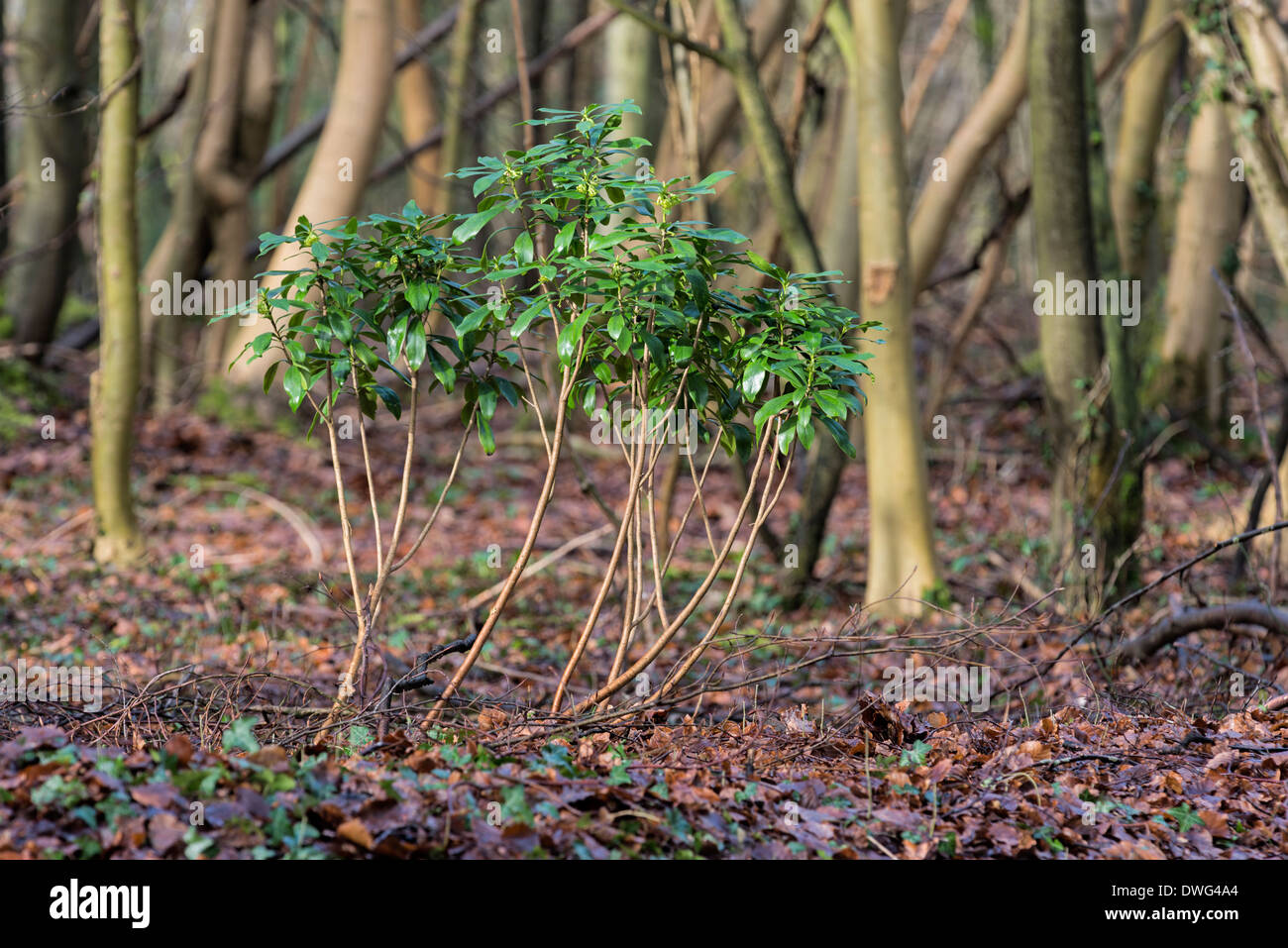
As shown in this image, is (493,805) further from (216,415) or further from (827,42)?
(827,42)

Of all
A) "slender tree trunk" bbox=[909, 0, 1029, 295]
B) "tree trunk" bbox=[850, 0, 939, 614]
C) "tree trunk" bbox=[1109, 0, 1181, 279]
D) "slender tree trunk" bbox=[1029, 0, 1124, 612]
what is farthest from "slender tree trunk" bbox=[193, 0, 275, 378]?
"tree trunk" bbox=[1109, 0, 1181, 279]

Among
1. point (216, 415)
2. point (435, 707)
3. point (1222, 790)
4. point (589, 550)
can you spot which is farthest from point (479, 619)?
point (216, 415)

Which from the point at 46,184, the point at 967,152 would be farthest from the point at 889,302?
the point at 46,184

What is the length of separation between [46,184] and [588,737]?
990cm

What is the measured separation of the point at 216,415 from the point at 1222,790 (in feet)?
31.3

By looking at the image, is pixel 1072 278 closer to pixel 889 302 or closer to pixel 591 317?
pixel 889 302

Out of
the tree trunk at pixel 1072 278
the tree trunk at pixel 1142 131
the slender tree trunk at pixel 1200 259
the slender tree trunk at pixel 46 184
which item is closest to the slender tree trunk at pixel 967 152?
the tree trunk at pixel 1142 131

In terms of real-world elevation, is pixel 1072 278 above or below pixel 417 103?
below

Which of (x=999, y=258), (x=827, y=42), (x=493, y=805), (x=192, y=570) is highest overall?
(x=827, y=42)

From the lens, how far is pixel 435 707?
12.1 feet

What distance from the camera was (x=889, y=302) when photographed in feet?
21.9

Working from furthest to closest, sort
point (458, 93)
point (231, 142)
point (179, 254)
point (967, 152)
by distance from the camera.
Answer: point (458, 93) → point (179, 254) → point (231, 142) → point (967, 152)

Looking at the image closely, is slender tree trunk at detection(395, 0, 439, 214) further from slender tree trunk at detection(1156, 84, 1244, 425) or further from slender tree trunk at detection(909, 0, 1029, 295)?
slender tree trunk at detection(1156, 84, 1244, 425)

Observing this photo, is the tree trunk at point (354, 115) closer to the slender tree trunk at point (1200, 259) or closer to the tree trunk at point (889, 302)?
the tree trunk at point (889, 302)
